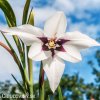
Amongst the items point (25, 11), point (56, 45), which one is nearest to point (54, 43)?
point (56, 45)

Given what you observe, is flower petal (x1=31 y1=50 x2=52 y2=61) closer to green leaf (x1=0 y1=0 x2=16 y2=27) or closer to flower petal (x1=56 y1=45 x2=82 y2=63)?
flower petal (x1=56 y1=45 x2=82 y2=63)

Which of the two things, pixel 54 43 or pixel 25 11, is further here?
pixel 25 11

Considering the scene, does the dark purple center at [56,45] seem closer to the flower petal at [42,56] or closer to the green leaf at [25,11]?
the flower petal at [42,56]

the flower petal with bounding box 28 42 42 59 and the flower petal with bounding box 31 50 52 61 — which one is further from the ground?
the flower petal with bounding box 28 42 42 59

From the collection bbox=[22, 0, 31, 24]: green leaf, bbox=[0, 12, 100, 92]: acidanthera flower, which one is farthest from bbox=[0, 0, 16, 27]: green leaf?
bbox=[0, 12, 100, 92]: acidanthera flower

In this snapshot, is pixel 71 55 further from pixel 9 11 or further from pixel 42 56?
pixel 9 11

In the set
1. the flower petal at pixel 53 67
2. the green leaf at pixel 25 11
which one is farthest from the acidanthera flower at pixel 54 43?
the green leaf at pixel 25 11

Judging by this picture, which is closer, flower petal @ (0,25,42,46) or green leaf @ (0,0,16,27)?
flower petal @ (0,25,42,46)

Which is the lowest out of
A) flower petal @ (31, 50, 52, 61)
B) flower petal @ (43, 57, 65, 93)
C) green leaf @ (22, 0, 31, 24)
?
flower petal @ (43, 57, 65, 93)
